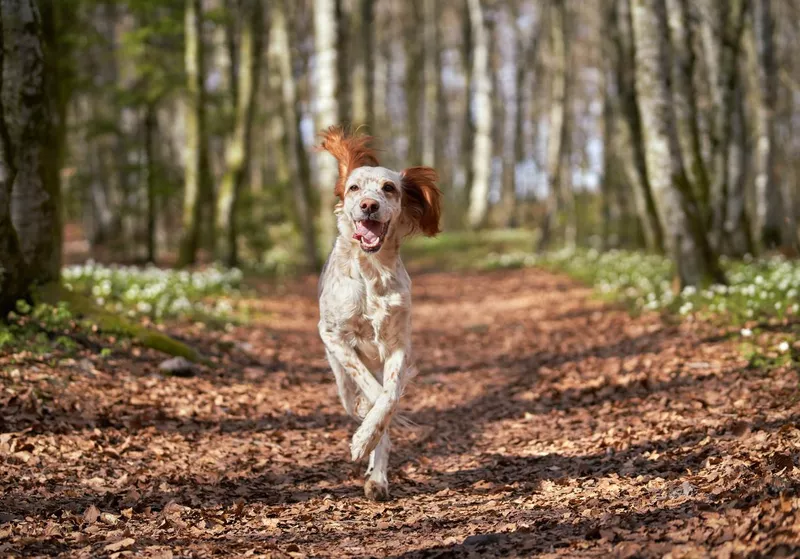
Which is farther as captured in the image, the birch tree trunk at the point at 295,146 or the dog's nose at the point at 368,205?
the birch tree trunk at the point at 295,146

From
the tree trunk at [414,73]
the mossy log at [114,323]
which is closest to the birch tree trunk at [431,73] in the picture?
the tree trunk at [414,73]

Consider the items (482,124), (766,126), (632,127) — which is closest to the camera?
(766,126)

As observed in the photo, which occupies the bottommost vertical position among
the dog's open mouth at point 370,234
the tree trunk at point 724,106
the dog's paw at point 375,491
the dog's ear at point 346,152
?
the dog's paw at point 375,491

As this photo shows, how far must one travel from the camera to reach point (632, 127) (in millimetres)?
16641

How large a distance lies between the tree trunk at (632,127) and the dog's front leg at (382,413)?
38.3 feet

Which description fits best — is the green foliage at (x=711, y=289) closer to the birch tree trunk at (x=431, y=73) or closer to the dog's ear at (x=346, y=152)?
the dog's ear at (x=346, y=152)

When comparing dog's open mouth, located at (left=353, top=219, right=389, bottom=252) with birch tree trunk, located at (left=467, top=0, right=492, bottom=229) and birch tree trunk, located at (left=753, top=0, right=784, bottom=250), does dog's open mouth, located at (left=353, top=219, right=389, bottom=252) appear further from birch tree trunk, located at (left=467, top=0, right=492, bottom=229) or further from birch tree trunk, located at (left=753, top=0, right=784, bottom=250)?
birch tree trunk, located at (left=467, top=0, right=492, bottom=229)

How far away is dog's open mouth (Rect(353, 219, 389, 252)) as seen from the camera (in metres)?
5.14

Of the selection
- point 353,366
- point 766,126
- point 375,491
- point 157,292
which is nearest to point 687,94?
point 766,126

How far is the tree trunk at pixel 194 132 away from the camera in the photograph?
16.5 meters

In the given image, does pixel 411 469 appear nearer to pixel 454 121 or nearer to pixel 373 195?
pixel 373 195

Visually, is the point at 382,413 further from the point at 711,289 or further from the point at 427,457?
the point at 711,289

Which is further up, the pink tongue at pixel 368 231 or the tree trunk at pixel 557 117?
the tree trunk at pixel 557 117

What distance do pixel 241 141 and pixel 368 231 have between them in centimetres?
1329
